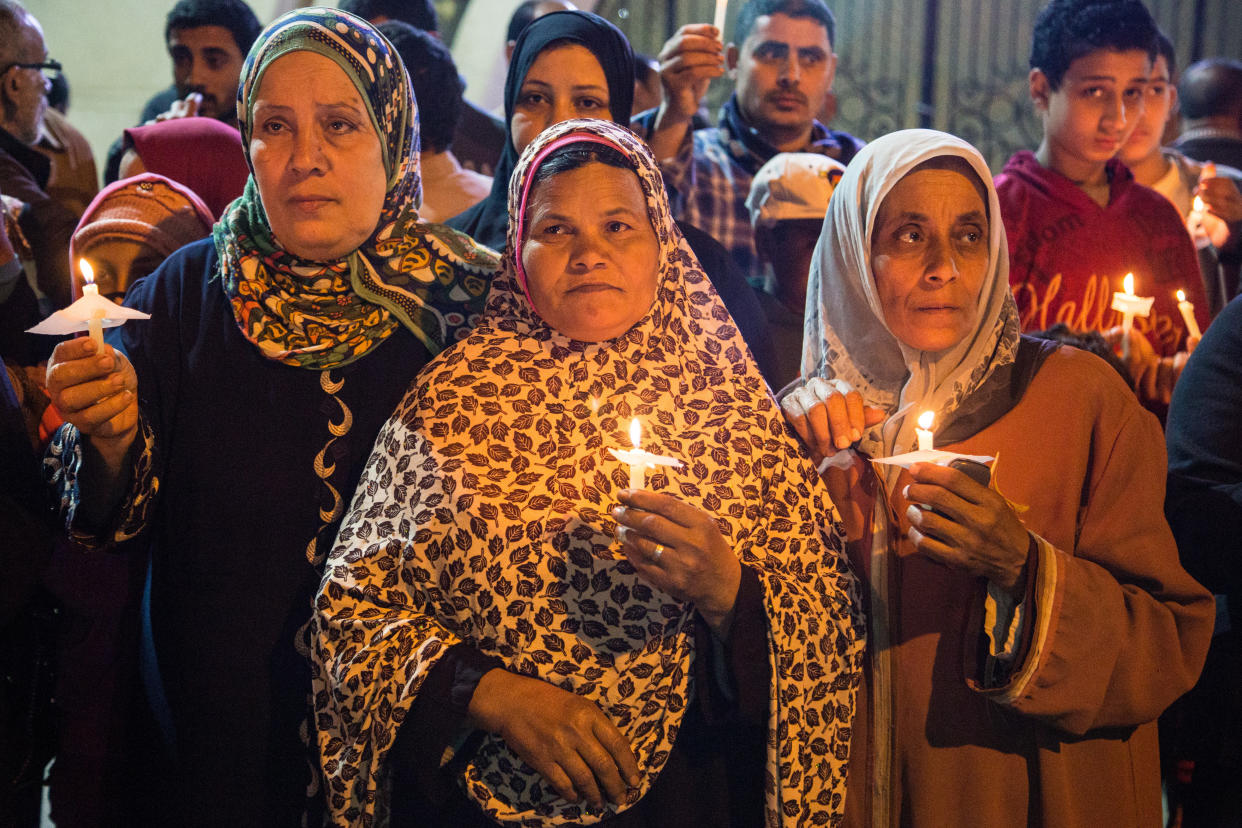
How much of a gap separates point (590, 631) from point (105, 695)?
1346 millimetres

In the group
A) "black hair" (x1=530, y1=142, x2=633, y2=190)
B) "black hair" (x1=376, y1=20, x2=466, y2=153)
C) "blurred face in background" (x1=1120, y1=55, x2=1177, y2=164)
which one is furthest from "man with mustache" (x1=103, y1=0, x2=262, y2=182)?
"blurred face in background" (x1=1120, y1=55, x2=1177, y2=164)

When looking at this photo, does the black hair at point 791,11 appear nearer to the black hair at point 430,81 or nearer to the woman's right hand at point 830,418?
the black hair at point 430,81

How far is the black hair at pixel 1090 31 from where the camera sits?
11.0ft

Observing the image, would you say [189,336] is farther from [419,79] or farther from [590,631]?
[419,79]

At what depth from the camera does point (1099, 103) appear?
3381 millimetres

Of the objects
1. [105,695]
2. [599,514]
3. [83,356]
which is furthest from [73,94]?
[599,514]

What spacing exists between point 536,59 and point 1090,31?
182cm

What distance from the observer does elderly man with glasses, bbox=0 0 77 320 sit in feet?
11.4

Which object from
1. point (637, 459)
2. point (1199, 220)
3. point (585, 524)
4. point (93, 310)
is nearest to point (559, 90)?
point (585, 524)

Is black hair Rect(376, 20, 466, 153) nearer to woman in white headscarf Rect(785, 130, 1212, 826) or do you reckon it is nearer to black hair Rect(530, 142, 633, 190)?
black hair Rect(530, 142, 633, 190)

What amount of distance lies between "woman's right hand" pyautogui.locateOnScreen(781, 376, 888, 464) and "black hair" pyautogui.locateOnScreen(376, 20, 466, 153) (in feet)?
6.58

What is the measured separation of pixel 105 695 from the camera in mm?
2441

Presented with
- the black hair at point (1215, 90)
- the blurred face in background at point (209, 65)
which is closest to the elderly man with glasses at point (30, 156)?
the blurred face in background at point (209, 65)

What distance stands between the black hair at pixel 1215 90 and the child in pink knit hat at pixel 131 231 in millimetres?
4916
